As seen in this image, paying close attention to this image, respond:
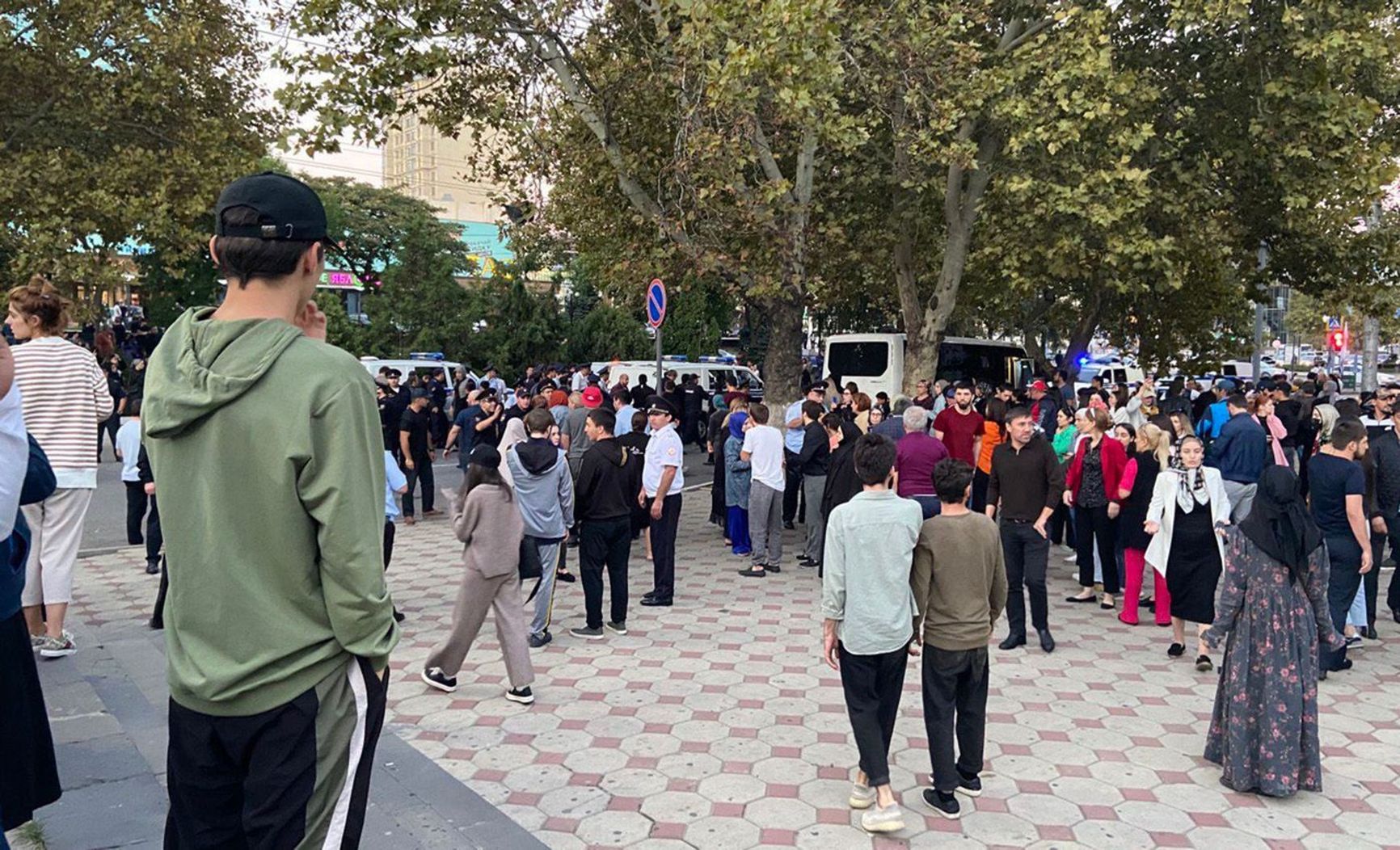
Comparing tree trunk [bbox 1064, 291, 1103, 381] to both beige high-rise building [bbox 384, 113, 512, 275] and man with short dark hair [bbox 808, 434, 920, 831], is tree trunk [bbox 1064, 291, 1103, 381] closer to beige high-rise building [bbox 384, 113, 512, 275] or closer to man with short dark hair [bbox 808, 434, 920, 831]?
man with short dark hair [bbox 808, 434, 920, 831]

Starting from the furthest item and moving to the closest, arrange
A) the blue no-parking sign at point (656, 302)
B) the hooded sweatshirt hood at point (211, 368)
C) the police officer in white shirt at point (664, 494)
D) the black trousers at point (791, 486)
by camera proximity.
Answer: the blue no-parking sign at point (656, 302) → the black trousers at point (791, 486) → the police officer in white shirt at point (664, 494) → the hooded sweatshirt hood at point (211, 368)

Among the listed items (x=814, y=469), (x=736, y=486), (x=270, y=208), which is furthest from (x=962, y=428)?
(x=270, y=208)

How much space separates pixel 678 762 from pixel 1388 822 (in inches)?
136

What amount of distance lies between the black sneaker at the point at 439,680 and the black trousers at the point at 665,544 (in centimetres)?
275

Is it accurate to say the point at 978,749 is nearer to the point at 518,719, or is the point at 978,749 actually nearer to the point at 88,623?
the point at 518,719

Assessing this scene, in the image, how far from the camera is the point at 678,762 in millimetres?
5547

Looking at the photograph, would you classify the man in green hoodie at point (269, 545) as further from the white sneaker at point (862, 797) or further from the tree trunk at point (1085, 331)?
the tree trunk at point (1085, 331)

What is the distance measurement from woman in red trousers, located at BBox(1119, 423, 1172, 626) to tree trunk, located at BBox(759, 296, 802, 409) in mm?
6057

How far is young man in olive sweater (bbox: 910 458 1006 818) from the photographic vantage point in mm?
4941

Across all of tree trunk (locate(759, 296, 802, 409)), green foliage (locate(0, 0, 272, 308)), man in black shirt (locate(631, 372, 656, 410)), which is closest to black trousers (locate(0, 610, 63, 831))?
tree trunk (locate(759, 296, 802, 409))

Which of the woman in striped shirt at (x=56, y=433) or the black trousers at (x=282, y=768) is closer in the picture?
the black trousers at (x=282, y=768)

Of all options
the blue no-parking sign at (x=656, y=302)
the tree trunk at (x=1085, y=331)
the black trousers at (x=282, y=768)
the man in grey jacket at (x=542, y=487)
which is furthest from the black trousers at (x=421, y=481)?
the tree trunk at (x=1085, y=331)

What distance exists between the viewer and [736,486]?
11320mm

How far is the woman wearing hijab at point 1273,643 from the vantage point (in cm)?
509
